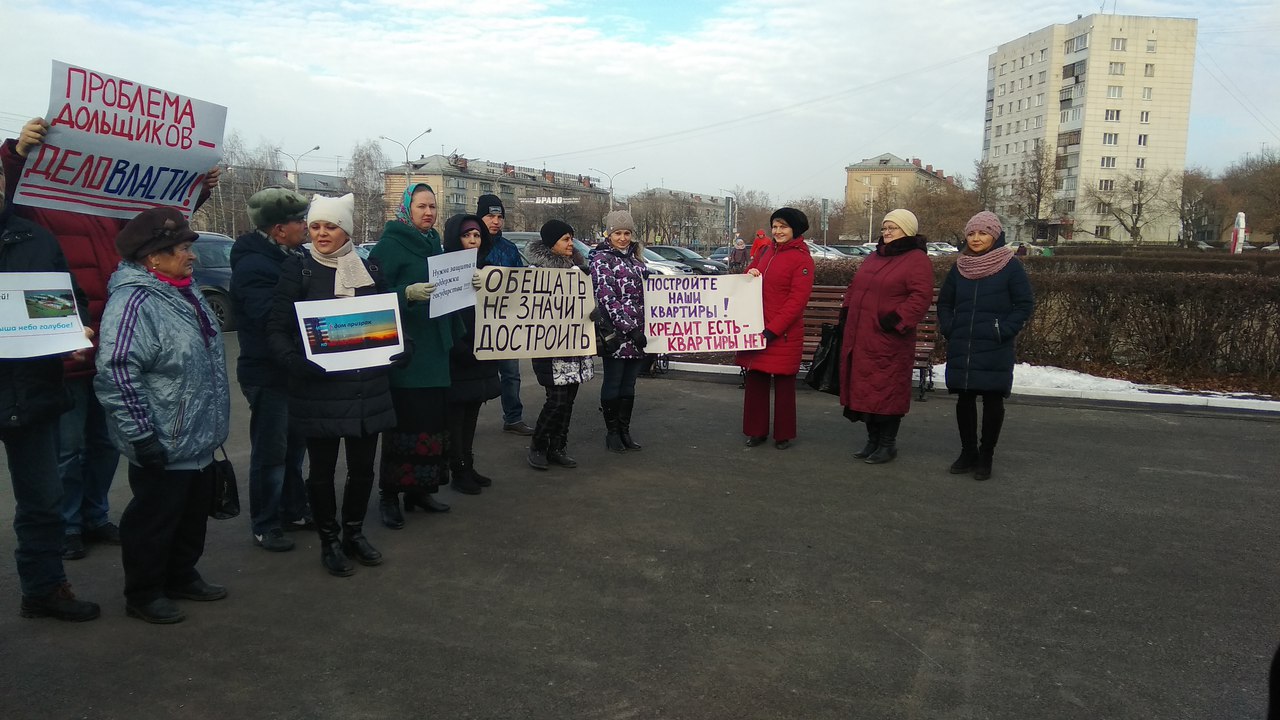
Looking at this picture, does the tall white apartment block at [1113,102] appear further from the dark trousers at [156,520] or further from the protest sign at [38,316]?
the protest sign at [38,316]

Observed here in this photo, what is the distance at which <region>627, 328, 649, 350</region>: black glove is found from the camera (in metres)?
6.79

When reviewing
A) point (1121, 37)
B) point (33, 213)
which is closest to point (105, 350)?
point (33, 213)

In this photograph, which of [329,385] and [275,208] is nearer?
[329,385]

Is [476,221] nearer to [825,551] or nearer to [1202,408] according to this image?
[825,551]

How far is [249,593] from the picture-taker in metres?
4.29

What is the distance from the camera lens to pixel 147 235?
3715 mm

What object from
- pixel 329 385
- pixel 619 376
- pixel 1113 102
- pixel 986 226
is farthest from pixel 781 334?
pixel 1113 102

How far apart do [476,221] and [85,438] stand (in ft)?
8.75

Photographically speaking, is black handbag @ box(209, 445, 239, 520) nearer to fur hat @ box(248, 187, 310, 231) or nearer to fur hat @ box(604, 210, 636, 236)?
fur hat @ box(248, 187, 310, 231)

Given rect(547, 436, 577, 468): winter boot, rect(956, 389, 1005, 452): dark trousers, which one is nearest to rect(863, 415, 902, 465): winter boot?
rect(956, 389, 1005, 452): dark trousers

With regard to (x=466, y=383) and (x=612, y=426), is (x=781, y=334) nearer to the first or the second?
(x=612, y=426)

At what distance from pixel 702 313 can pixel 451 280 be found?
282 cm

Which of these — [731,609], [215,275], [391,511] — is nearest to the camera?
[731,609]

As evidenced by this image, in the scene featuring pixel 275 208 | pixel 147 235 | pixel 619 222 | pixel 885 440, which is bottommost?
pixel 885 440
